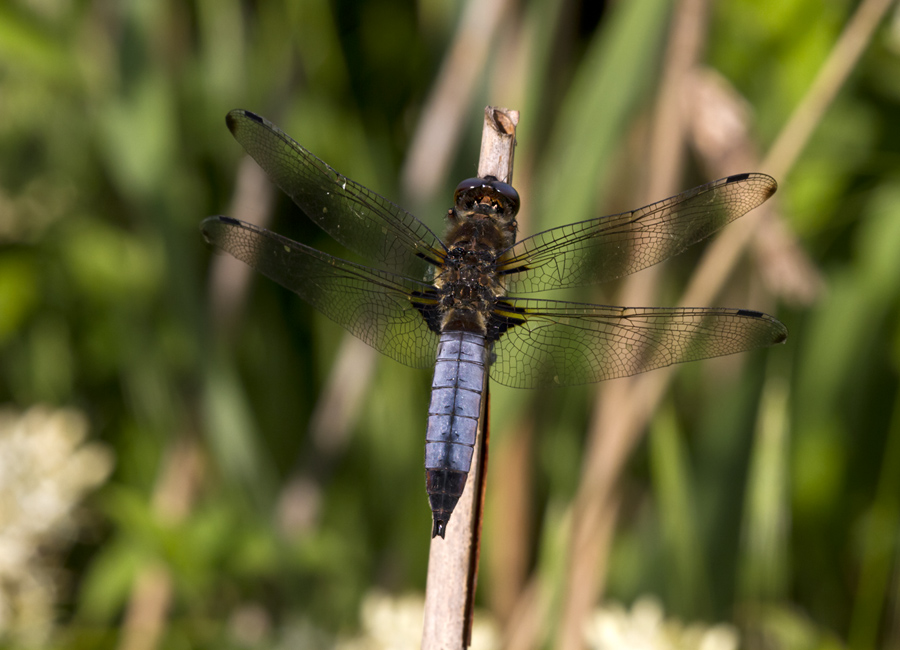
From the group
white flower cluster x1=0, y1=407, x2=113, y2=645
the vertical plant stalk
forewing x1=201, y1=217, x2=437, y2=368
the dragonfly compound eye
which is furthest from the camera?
white flower cluster x1=0, y1=407, x2=113, y2=645

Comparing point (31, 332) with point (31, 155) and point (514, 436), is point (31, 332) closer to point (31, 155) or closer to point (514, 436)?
point (31, 155)

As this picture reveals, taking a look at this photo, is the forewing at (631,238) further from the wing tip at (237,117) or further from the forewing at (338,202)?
the wing tip at (237,117)

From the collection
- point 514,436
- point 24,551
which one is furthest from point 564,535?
point 24,551

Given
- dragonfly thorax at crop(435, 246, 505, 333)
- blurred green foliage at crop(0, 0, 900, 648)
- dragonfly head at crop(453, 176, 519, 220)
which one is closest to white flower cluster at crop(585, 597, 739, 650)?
blurred green foliage at crop(0, 0, 900, 648)

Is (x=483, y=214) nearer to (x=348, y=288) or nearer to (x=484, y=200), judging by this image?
(x=484, y=200)

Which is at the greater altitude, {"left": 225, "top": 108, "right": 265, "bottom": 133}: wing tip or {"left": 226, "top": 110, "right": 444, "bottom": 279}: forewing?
{"left": 225, "top": 108, "right": 265, "bottom": 133}: wing tip

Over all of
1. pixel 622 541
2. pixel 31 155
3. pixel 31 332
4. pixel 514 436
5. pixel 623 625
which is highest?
pixel 31 155

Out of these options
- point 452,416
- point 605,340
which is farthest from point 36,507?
point 605,340

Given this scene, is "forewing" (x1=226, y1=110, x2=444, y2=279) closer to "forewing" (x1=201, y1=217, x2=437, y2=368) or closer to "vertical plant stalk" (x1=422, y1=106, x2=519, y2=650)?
"forewing" (x1=201, y1=217, x2=437, y2=368)
